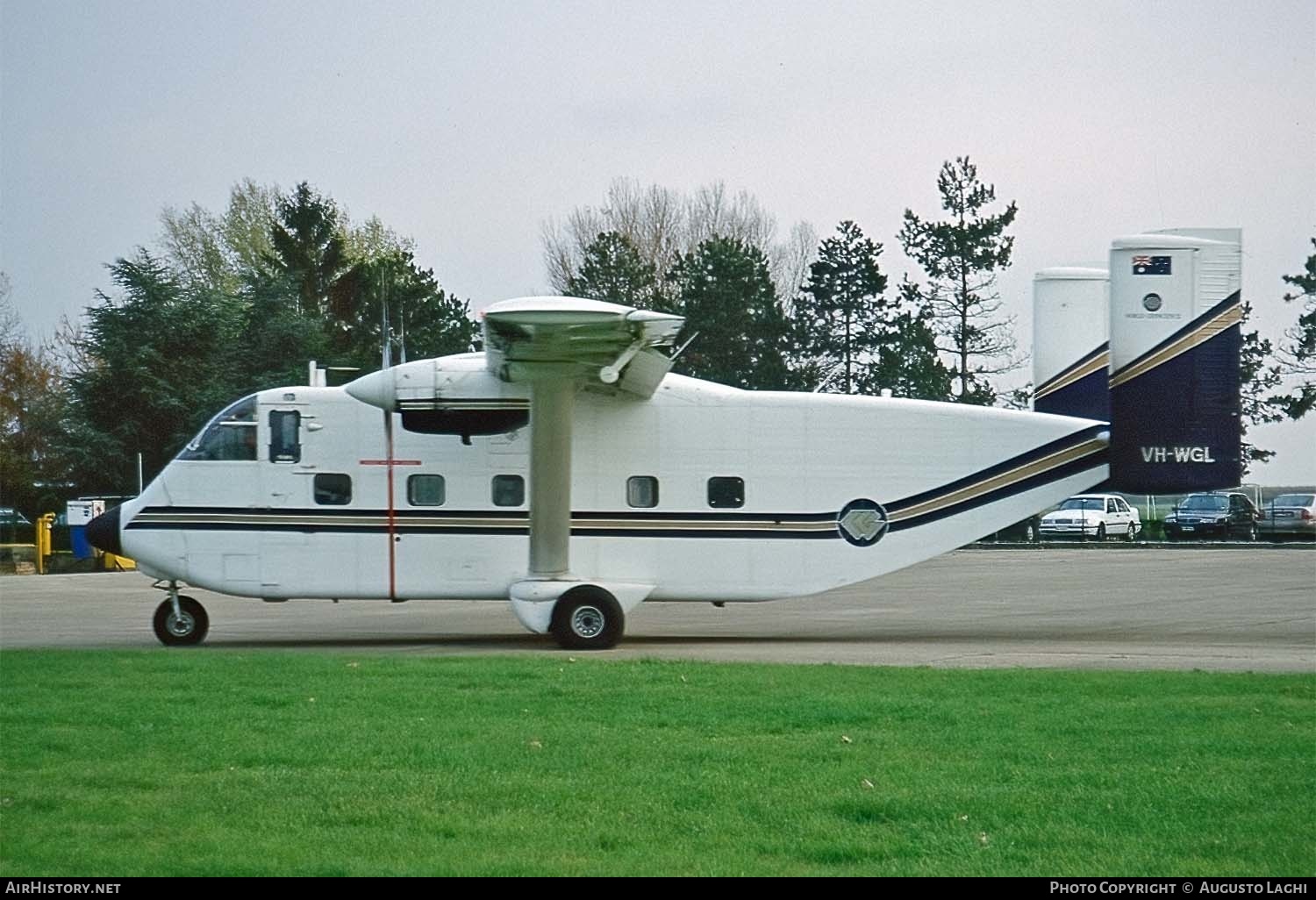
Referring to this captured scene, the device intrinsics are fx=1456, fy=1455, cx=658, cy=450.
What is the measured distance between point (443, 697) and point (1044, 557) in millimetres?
31244

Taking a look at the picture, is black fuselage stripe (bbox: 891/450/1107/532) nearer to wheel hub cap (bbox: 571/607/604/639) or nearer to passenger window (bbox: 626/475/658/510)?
passenger window (bbox: 626/475/658/510)

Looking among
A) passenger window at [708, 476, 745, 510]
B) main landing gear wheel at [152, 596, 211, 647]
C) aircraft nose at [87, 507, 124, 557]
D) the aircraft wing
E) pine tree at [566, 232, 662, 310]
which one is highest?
pine tree at [566, 232, 662, 310]

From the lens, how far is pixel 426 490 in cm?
1681

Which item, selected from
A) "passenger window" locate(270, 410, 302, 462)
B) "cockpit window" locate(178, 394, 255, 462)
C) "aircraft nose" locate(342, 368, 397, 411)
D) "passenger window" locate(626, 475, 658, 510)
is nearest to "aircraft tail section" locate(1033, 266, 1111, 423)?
"passenger window" locate(626, 475, 658, 510)

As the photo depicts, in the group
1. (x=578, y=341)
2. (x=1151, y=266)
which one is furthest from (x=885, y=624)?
(x=578, y=341)

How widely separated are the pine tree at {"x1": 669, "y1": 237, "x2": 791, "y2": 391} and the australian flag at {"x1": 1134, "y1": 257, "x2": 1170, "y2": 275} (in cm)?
3163

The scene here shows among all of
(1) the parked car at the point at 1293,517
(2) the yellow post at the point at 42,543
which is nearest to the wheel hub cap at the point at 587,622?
(2) the yellow post at the point at 42,543

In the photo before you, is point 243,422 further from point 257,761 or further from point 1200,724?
point 1200,724

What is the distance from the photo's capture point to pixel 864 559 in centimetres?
1672

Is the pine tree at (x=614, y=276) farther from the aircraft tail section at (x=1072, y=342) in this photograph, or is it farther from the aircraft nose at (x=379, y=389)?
the aircraft nose at (x=379, y=389)

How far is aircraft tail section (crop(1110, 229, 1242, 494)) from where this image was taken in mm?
16453

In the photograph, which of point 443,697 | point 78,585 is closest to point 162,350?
point 78,585

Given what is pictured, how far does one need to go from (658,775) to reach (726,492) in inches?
351

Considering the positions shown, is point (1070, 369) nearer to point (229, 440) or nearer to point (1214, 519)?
point (229, 440)
